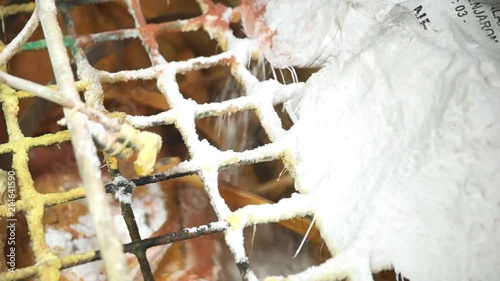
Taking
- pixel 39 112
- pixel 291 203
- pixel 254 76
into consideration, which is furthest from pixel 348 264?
pixel 39 112

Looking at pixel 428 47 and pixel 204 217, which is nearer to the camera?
pixel 428 47

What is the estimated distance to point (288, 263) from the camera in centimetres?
139

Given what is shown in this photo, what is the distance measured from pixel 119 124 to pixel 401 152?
→ 0.60 m

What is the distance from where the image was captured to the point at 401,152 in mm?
986

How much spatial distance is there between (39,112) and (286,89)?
2.71 ft

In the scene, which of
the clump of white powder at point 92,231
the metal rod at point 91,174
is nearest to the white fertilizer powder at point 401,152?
the metal rod at point 91,174

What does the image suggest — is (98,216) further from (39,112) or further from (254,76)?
(39,112)

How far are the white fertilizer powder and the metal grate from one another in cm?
7

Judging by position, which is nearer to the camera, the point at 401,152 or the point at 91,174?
the point at 91,174

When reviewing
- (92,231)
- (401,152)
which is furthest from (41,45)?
(401,152)

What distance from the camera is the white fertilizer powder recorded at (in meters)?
0.88

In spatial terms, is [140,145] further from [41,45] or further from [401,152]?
[41,45]

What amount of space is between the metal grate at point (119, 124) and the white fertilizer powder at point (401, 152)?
0.07m

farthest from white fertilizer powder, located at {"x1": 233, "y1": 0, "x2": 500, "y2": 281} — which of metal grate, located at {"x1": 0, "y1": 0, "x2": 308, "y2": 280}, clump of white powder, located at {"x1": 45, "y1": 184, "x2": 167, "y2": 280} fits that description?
clump of white powder, located at {"x1": 45, "y1": 184, "x2": 167, "y2": 280}
